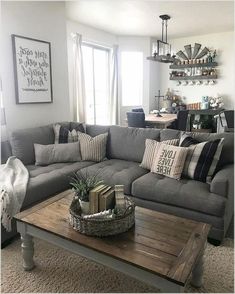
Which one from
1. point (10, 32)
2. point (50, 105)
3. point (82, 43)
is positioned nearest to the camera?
point (10, 32)

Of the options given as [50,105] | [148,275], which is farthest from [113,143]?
[148,275]

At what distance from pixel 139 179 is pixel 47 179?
2.91 feet

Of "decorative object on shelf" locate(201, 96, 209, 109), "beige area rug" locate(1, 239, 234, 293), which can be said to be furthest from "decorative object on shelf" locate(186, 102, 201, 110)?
"beige area rug" locate(1, 239, 234, 293)

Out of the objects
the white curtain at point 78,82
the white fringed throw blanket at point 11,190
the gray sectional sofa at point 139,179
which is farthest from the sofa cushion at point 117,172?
the white curtain at point 78,82

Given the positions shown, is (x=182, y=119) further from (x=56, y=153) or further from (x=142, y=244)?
(x=142, y=244)

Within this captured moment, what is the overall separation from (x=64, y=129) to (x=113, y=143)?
2.17ft

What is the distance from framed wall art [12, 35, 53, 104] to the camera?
10.7 feet

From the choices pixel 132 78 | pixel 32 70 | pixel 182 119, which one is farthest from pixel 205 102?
pixel 32 70

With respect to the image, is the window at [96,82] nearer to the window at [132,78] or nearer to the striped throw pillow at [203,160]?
the window at [132,78]

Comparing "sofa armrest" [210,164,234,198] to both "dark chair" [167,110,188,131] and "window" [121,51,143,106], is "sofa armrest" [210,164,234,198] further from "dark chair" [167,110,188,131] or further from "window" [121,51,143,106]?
"window" [121,51,143,106]

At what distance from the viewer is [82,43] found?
17.1ft

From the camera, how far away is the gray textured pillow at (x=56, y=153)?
297 centimetres

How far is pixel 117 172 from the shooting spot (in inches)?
106

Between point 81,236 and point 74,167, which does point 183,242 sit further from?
point 74,167
